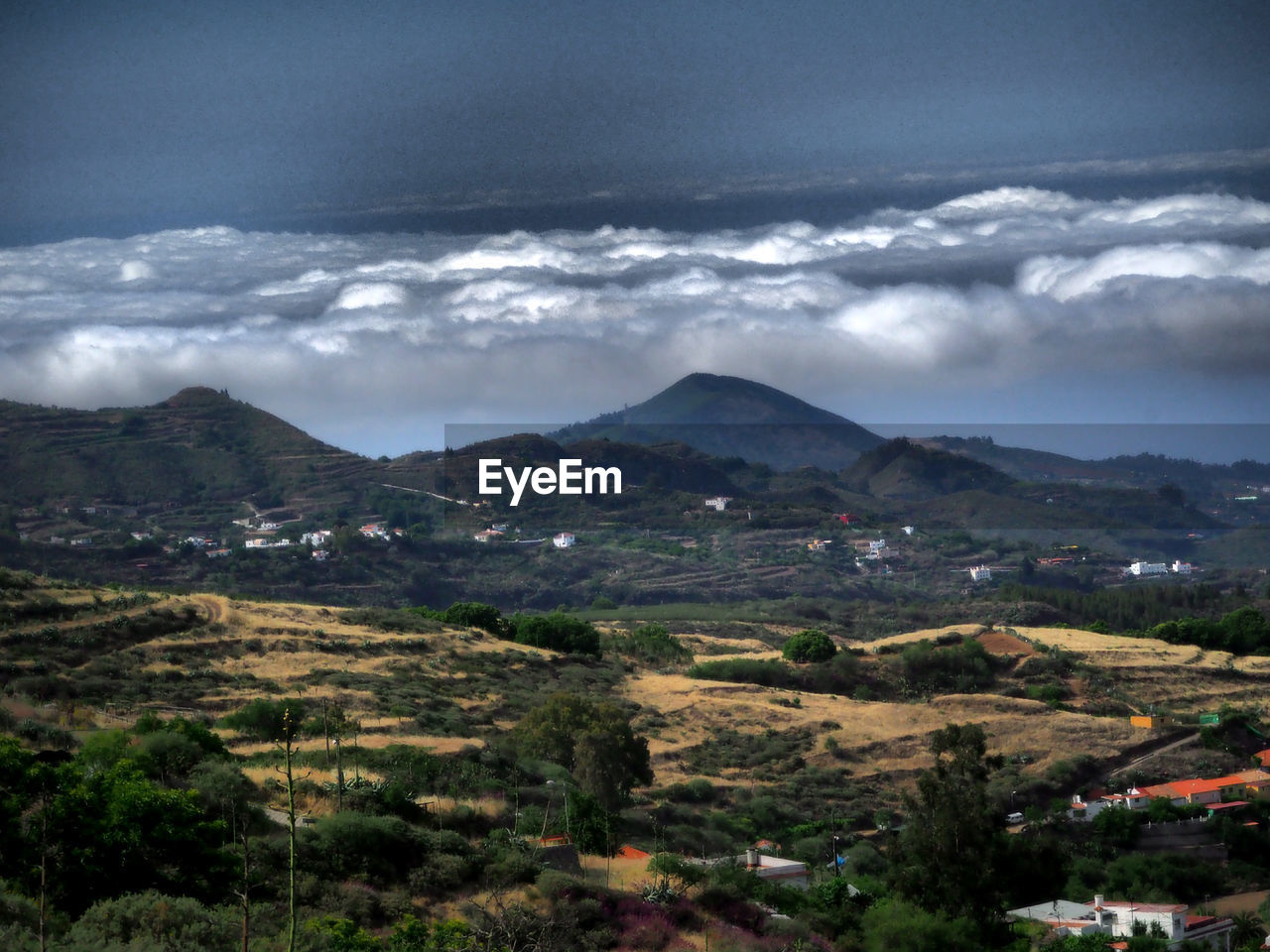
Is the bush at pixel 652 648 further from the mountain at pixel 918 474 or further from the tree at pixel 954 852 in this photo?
the mountain at pixel 918 474

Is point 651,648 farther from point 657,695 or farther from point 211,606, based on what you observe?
point 211,606

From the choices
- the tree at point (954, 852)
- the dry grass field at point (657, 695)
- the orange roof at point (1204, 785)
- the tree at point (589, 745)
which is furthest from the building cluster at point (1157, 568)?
the tree at point (954, 852)

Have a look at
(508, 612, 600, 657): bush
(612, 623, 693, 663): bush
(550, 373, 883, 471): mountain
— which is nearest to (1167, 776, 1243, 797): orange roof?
(508, 612, 600, 657): bush

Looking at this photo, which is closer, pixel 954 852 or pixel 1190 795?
pixel 954 852

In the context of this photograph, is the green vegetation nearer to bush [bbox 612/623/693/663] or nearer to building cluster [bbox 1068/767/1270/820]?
bush [bbox 612/623/693/663]

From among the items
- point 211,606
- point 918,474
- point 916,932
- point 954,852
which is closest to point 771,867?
point 954,852
